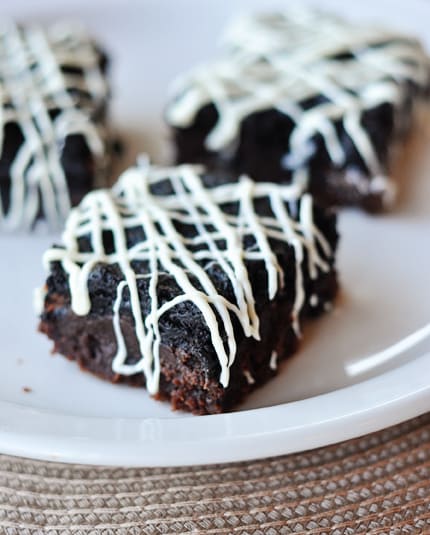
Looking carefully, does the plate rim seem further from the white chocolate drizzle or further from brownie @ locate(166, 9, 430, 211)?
brownie @ locate(166, 9, 430, 211)

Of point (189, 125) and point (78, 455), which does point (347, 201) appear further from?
point (78, 455)

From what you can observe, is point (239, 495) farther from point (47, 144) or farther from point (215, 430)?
point (47, 144)

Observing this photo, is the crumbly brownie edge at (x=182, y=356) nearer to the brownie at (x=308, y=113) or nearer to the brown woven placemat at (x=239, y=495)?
the brown woven placemat at (x=239, y=495)

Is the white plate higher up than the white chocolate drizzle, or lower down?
lower down

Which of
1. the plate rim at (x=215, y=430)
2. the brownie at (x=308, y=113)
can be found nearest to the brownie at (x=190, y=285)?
the plate rim at (x=215, y=430)

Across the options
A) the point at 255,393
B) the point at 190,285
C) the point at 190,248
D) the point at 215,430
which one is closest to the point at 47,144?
the point at 190,248

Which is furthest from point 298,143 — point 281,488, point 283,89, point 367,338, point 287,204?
point 281,488

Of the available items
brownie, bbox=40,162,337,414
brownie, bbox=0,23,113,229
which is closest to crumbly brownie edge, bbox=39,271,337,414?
brownie, bbox=40,162,337,414
